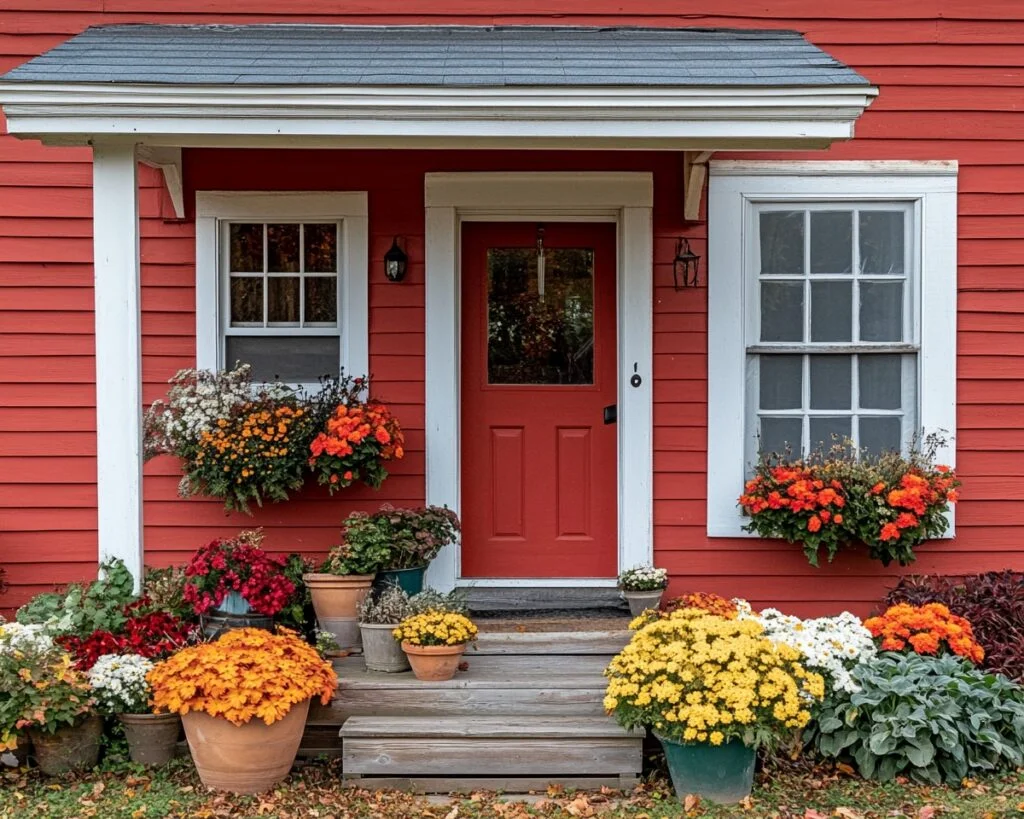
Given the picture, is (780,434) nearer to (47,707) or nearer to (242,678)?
(242,678)

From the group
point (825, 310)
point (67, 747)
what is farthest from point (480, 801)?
point (825, 310)

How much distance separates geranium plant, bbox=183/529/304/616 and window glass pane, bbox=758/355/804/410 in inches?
101

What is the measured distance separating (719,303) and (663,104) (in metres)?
1.35

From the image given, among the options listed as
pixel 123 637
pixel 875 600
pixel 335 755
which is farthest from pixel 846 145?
pixel 123 637

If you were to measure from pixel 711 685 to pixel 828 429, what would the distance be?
2.03 m

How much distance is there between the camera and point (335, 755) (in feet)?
14.1

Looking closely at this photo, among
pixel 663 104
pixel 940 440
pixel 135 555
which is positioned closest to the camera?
pixel 663 104

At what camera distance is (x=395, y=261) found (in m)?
5.19

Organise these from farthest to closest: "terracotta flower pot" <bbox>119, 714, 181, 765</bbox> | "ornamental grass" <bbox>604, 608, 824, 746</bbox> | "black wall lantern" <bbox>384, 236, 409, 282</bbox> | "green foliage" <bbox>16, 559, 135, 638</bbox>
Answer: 1. "black wall lantern" <bbox>384, 236, 409, 282</bbox>
2. "green foliage" <bbox>16, 559, 135, 638</bbox>
3. "terracotta flower pot" <bbox>119, 714, 181, 765</bbox>
4. "ornamental grass" <bbox>604, 608, 824, 746</bbox>

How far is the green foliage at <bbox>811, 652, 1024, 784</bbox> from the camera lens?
13.1ft

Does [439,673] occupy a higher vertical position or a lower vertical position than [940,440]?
lower

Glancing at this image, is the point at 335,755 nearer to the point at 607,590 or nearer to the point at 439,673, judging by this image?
the point at 439,673

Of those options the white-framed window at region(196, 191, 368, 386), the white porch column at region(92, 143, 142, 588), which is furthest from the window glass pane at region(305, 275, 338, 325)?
the white porch column at region(92, 143, 142, 588)

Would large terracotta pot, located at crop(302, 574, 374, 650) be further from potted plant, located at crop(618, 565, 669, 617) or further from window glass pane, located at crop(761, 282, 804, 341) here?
window glass pane, located at crop(761, 282, 804, 341)
